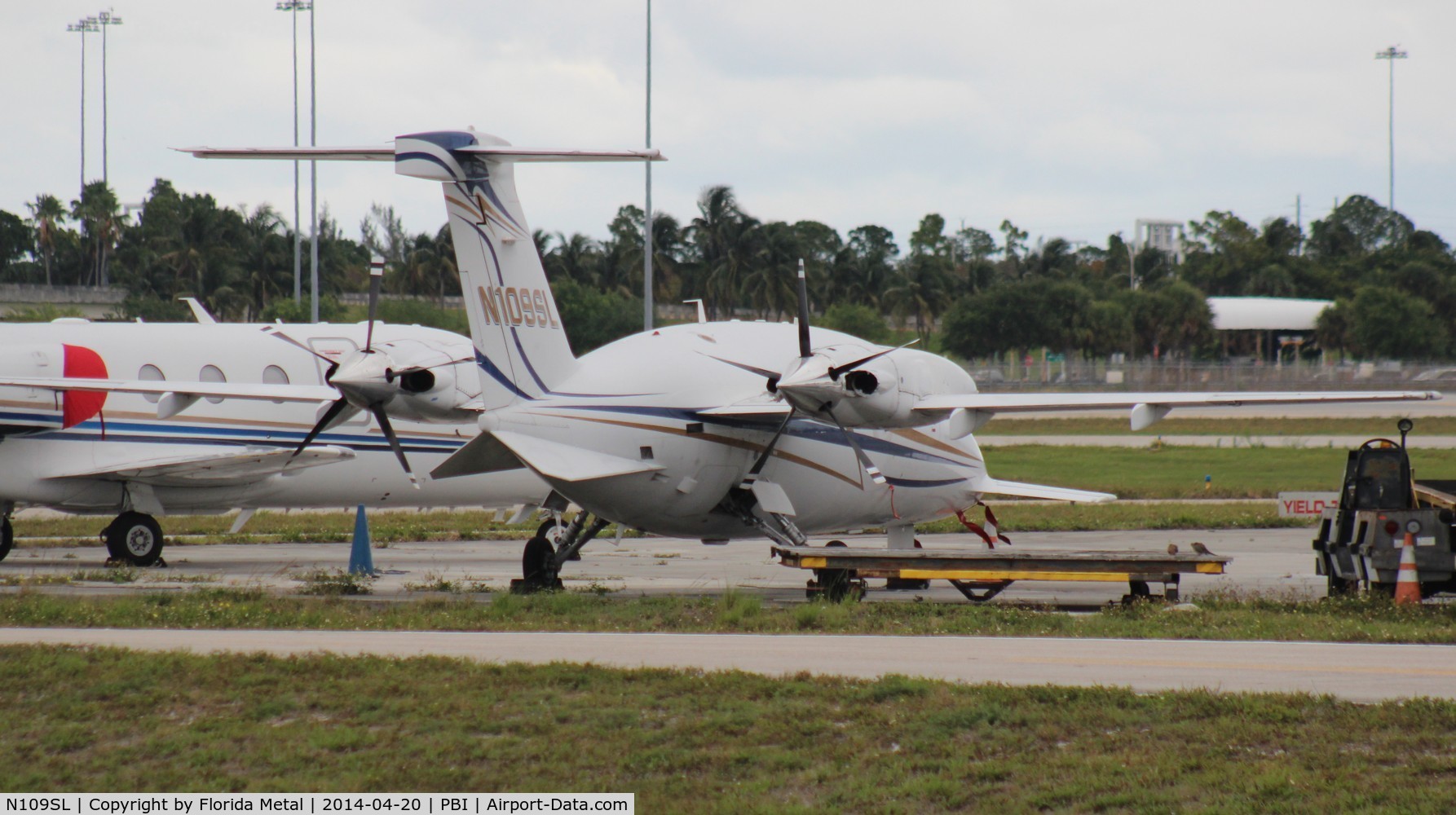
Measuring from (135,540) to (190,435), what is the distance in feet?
5.95

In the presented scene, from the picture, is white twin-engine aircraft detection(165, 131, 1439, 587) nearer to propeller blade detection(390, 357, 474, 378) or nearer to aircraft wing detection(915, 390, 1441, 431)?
aircraft wing detection(915, 390, 1441, 431)

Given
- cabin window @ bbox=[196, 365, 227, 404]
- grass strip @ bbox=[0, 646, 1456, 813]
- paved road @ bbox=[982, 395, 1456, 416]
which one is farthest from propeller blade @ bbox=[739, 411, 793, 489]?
paved road @ bbox=[982, 395, 1456, 416]

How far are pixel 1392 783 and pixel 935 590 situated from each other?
11510 mm

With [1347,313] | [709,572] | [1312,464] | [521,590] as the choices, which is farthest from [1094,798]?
[1347,313]

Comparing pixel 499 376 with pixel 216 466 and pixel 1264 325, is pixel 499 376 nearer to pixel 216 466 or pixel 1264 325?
pixel 216 466

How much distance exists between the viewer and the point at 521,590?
18594 mm

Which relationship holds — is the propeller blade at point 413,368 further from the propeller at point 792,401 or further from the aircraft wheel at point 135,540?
the aircraft wheel at point 135,540

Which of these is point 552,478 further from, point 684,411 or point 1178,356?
point 1178,356

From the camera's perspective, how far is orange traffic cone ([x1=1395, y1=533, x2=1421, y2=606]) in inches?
605

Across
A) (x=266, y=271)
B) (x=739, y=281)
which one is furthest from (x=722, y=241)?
(x=266, y=271)

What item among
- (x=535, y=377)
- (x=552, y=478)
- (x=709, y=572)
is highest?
(x=535, y=377)

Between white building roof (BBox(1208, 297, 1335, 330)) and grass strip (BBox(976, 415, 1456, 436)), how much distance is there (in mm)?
28405

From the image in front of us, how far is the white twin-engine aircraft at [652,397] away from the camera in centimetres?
1698
